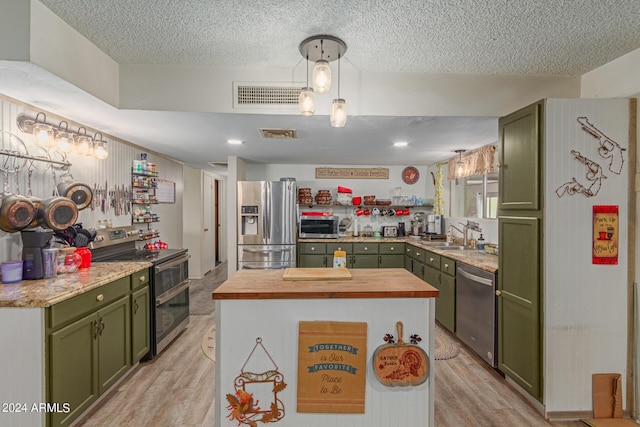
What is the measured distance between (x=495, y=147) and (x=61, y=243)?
165 inches

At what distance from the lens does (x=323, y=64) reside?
5.51ft

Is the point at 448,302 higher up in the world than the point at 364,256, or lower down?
lower down

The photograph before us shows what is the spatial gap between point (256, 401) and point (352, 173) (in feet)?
13.4

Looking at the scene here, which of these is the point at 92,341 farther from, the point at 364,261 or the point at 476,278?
the point at 364,261

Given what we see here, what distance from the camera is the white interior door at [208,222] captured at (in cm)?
597

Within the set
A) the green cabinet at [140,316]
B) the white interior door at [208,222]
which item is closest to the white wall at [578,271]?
the green cabinet at [140,316]

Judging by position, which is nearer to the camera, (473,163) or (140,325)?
(140,325)

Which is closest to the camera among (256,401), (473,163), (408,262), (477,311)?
(256,401)

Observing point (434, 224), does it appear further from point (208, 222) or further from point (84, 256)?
point (84, 256)

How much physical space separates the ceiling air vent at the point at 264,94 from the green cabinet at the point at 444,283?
2303mm

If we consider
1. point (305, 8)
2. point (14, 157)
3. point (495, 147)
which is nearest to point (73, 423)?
point (14, 157)

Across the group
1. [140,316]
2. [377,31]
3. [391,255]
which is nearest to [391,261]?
[391,255]

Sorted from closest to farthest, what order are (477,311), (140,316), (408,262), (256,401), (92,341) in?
(256,401) < (92,341) < (140,316) < (477,311) < (408,262)

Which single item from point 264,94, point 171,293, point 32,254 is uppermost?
point 264,94
